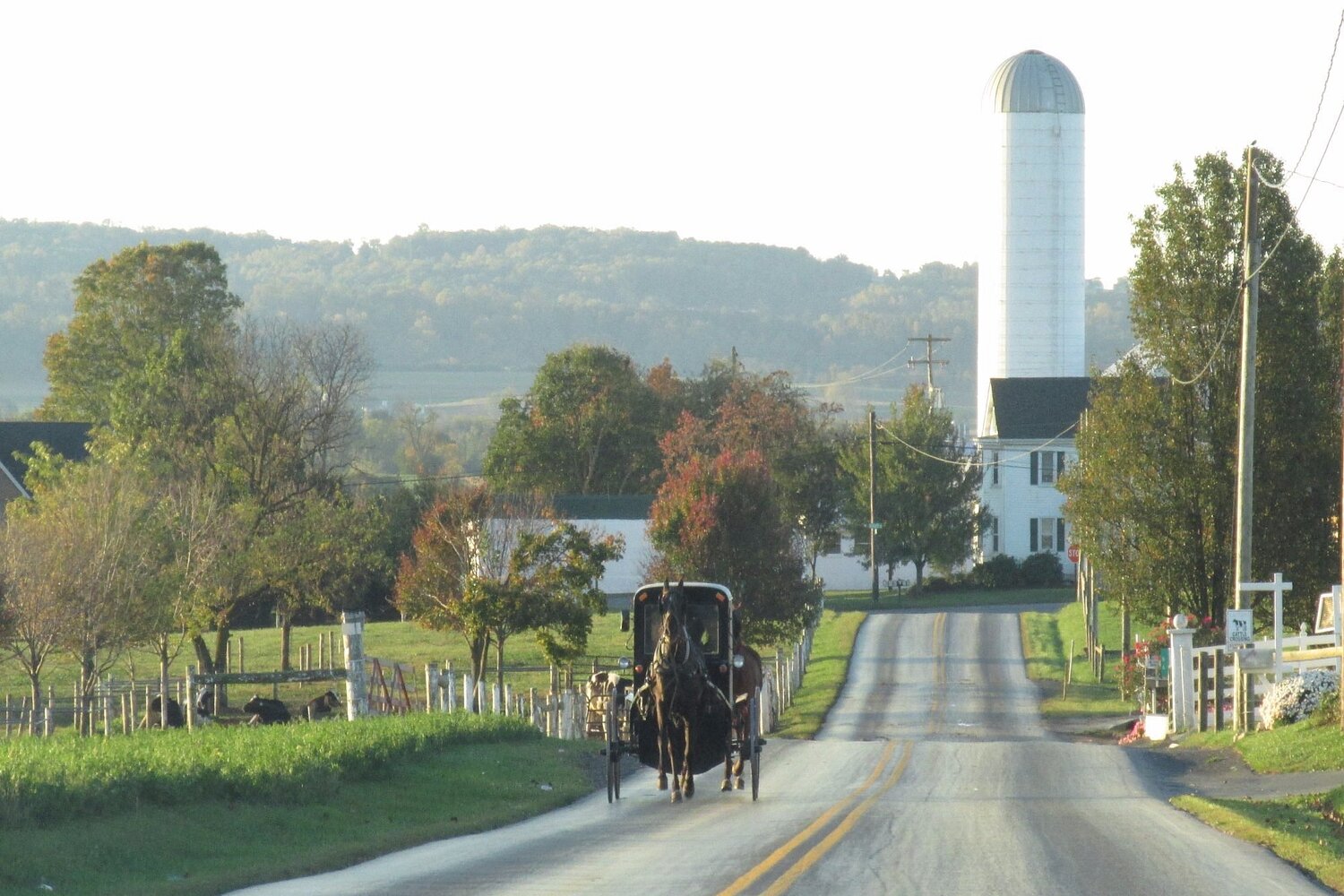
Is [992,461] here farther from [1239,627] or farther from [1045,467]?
[1239,627]

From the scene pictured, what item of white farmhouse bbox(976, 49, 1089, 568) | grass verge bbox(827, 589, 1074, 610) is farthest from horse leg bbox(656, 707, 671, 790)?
white farmhouse bbox(976, 49, 1089, 568)

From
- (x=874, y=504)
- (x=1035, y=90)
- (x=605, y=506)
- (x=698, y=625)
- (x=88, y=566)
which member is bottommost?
(x=88, y=566)

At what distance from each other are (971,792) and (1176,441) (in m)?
15.9

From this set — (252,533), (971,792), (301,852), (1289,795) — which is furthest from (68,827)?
(252,533)

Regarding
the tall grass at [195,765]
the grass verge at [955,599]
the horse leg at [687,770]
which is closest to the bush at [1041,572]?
the grass verge at [955,599]

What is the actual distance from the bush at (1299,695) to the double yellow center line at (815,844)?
268 inches

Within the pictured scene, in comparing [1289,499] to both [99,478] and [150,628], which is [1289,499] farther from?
[99,478]

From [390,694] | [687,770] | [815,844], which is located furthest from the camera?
[390,694]

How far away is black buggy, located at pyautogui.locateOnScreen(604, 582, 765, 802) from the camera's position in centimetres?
1812

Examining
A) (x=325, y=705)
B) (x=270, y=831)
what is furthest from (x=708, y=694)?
(x=325, y=705)

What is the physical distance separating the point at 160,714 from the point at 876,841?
79.4 feet

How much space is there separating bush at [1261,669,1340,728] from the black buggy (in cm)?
967

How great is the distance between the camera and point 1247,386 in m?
29.4

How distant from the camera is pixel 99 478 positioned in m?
39.8
